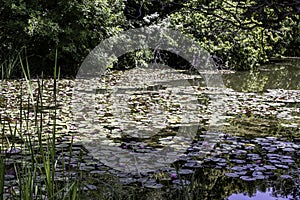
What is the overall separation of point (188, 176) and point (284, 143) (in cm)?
115

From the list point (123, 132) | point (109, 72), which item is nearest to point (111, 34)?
point (109, 72)

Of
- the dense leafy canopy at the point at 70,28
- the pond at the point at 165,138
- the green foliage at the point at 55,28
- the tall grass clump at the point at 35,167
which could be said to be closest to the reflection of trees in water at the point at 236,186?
the pond at the point at 165,138

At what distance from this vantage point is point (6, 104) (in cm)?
435

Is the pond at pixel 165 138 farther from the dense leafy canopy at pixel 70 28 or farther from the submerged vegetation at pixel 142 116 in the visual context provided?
the dense leafy canopy at pixel 70 28

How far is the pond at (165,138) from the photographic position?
2188 mm

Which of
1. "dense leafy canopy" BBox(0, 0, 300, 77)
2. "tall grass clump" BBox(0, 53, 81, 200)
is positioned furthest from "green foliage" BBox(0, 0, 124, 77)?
"tall grass clump" BBox(0, 53, 81, 200)

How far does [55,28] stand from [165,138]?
4367 millimetres

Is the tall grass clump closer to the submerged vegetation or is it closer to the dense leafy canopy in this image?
the submerged vegetation

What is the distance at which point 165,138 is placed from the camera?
3.27 metres

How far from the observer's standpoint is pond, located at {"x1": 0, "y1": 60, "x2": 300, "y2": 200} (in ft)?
7.18

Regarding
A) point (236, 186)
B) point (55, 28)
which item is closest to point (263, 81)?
point (55, 28)

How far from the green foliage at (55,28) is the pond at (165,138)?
123cm

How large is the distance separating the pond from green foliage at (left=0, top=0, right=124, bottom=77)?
123 cm

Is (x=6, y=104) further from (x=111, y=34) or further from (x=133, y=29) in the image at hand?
(x=133, y=29)
